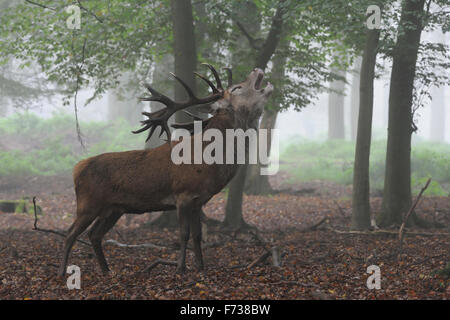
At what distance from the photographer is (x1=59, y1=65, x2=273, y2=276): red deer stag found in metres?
6.67

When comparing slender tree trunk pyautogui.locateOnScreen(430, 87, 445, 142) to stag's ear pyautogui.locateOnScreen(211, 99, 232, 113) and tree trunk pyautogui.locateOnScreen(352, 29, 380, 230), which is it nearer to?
tree trunk pyautogui.locateOnScreen(352, 29, 380, 230)

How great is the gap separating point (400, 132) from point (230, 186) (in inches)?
148

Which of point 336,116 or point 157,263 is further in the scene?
point 336,116

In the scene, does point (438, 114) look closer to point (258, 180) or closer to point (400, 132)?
point (258, 180)

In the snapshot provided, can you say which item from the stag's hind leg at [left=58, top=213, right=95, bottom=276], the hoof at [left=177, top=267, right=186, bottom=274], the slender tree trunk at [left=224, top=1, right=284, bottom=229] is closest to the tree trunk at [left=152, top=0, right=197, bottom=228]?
the slender tree trunk at [left=224, top=1, right=284, bottom=229]

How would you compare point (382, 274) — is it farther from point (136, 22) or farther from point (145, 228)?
point (136, 22)

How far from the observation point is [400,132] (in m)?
11.0

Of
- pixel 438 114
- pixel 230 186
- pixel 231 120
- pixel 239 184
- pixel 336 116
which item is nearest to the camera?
pixel 231 120

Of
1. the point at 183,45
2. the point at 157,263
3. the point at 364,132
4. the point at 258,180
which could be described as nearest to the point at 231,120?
the point at 157,263

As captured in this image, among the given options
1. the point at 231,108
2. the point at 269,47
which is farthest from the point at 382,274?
the point at 269,47

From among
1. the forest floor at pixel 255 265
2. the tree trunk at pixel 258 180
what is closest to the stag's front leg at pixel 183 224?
the forest floor at pixel 255 265

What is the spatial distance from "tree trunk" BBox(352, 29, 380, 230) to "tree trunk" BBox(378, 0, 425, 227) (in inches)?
24.0

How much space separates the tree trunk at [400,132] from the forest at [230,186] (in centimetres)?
2

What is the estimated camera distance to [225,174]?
6.67m
